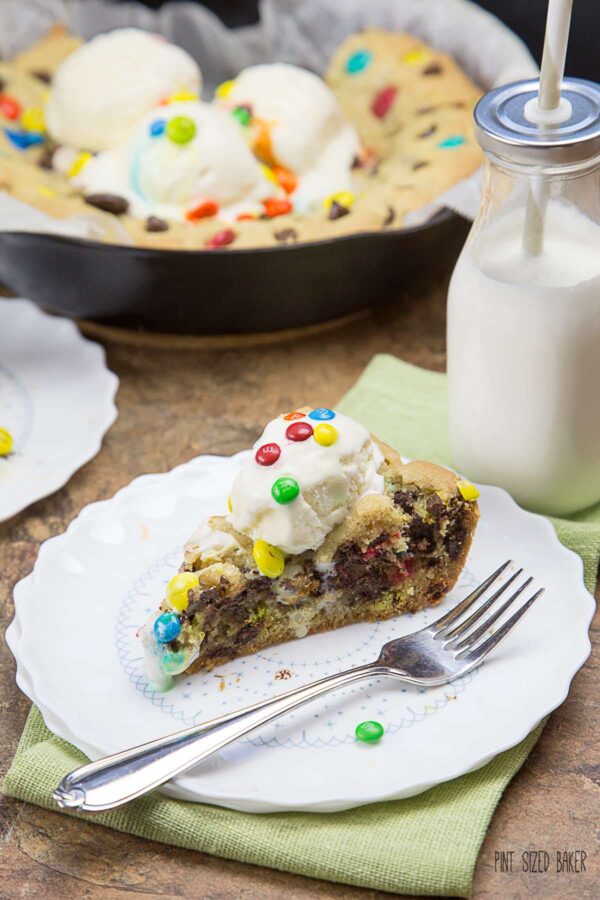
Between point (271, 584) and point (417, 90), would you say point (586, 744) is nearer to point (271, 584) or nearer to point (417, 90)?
point (271, 584)

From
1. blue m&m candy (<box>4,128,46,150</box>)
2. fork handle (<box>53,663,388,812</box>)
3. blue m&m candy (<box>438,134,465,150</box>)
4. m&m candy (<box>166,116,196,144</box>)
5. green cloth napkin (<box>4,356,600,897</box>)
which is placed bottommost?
blue m&m candy (<box>4,128,46,150</box>)

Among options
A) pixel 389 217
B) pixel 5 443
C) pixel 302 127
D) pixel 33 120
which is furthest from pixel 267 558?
pixel 33 120

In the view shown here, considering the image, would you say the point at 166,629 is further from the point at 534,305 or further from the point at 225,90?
the point at 225,90

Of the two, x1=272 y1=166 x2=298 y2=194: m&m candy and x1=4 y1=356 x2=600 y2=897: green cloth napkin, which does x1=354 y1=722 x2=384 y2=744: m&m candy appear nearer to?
x1=4 y1=356 x2=600 y2=897: green cloth napkin

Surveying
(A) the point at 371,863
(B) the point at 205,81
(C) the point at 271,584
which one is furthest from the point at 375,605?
(B) the point at 205,81

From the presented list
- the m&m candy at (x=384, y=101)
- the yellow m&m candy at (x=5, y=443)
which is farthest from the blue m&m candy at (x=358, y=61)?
the yellow m&m candy at (x=5, y=443)

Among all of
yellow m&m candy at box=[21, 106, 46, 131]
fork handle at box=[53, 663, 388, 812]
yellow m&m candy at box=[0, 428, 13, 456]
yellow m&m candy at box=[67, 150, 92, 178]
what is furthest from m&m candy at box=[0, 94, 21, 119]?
fork handle at box=[53, 663, 388, 812]

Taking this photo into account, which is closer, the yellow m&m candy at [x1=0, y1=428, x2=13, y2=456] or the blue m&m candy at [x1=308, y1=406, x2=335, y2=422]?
the blue m&m candy at [x1=308, y1=406, x2=335, y2=422]
